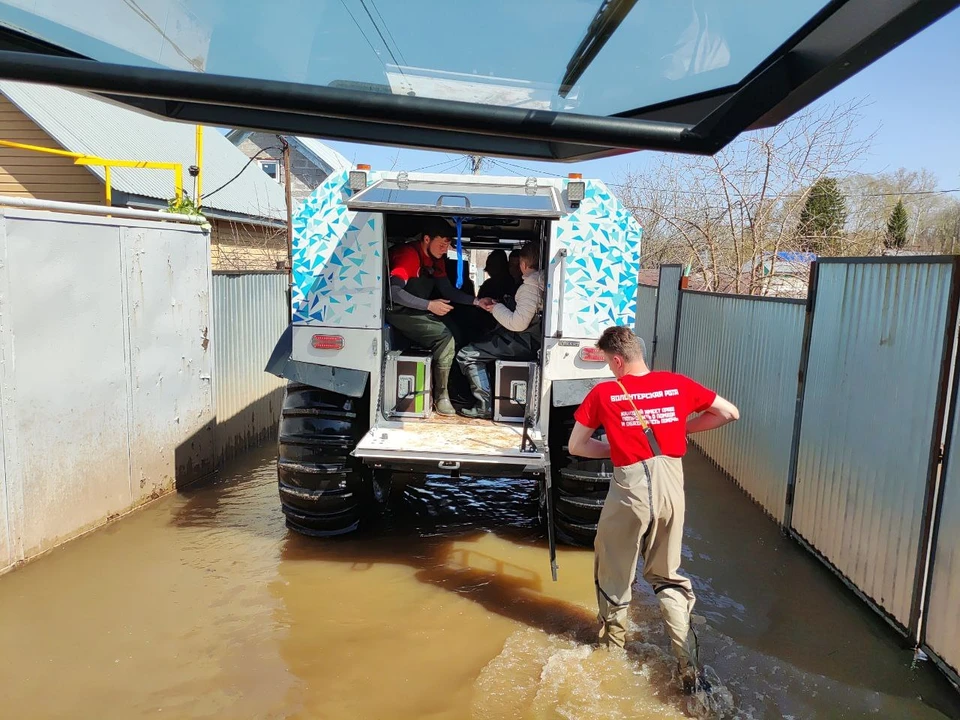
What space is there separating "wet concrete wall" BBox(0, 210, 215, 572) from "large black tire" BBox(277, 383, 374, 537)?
64.7 inches

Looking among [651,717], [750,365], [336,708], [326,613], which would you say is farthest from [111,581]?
[750,365]

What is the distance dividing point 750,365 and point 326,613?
16.3 ft

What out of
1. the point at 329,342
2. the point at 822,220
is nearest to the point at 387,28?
the point at 329,342

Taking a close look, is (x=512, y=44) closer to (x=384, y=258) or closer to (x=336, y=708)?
(x=336, y=708)

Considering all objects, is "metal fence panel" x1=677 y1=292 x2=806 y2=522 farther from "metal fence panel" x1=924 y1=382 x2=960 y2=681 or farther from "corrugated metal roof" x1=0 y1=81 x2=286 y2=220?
"corrugated metal roof" x1=0 y1=81 x2=286 y2=220

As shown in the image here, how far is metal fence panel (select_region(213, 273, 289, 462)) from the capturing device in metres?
7.92

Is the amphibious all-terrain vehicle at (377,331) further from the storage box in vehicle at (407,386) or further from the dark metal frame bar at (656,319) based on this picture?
the dark metal frame bar at (656,319)

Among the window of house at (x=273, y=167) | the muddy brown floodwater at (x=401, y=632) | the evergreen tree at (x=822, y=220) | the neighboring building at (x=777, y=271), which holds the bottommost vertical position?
the muddy brown floodwater at (x=401, y=632)

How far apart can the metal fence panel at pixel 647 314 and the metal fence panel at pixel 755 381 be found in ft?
11.7

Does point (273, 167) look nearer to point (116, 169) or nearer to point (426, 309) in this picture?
point (116, 169)

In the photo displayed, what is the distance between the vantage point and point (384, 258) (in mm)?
5555

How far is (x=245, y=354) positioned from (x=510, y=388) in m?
4.24

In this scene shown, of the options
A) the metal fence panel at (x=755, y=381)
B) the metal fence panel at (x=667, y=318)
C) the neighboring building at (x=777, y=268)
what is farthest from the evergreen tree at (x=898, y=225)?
the metal fence panel at (x=755, y=381)

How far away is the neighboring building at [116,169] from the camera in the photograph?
11734 mm
